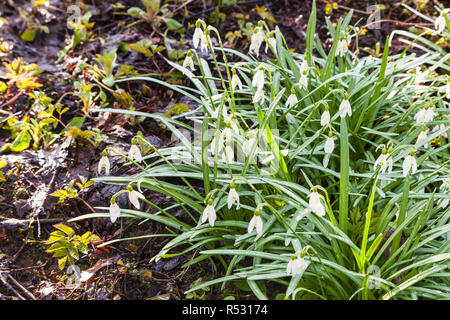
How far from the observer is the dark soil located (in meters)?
2.38

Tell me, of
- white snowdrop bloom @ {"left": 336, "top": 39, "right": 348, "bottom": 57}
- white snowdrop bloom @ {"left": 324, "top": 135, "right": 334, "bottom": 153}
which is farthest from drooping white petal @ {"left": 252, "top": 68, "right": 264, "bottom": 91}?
white snowdrop bloom @ {"left": 336, "top": 39, "right": 348, "bottom": 57}

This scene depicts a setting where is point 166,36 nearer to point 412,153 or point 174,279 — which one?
point 174,279

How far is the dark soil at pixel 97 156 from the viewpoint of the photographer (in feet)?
7.79

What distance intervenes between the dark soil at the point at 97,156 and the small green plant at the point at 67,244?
0.11 metres

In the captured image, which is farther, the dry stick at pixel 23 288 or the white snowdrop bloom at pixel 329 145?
the dry stick at pixel 23 288

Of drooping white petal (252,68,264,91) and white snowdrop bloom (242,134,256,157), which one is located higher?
drooping white petal (252,68,264,91)

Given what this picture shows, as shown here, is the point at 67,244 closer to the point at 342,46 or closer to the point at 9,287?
the point at 9,287

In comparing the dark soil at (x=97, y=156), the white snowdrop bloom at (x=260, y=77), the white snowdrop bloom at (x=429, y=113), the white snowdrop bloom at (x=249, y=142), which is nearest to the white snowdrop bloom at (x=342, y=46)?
the dark soil at (x=97, y=156)

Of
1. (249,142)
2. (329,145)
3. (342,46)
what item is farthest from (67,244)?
(342,46)

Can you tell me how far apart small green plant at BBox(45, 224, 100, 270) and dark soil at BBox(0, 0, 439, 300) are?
0.36ft

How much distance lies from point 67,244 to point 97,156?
79 centimetres

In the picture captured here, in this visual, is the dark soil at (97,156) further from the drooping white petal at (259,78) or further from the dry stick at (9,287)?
the drooping white petal at (259,78)

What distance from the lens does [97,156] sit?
299 centimetres

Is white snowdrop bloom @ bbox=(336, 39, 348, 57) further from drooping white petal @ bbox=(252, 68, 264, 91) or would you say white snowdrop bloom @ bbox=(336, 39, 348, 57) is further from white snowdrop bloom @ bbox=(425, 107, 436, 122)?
drooping white petal @ bbox=(252, 68, 264, 91)
